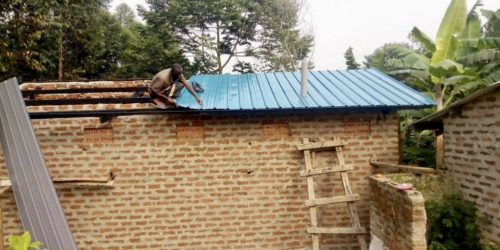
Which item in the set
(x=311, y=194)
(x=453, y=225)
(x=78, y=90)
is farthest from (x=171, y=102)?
(x=453, y=225)

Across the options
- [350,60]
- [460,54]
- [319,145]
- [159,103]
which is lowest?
[319,145]

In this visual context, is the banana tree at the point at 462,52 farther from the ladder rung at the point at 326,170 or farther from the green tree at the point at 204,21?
the green tree at the point at 204,21

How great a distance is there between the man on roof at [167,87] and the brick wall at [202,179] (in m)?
0.34

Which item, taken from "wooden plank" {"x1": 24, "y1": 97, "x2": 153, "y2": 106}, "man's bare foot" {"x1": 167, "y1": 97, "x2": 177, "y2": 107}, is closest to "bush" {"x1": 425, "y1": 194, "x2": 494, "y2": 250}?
"man's bare foot" {"x1": 167, "y1": 97, "x2": 177, "y2": 107}

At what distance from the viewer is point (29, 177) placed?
4484 mm

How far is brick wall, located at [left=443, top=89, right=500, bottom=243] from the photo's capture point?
3838mm

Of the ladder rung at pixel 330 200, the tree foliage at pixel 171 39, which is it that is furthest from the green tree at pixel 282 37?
the ladder rung at pixel 330 200

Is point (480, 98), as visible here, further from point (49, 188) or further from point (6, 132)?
point (6, 132)

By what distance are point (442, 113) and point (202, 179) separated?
12.9 ft

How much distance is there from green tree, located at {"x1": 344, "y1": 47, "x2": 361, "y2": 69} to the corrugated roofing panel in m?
12.3

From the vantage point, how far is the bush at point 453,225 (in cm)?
404

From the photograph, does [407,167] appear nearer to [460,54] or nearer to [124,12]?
[460,54]

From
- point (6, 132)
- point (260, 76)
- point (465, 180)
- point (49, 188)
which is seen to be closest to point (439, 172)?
point (465, 180)

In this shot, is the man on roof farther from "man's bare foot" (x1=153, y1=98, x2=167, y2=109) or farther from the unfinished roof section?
the unfinished roof section
